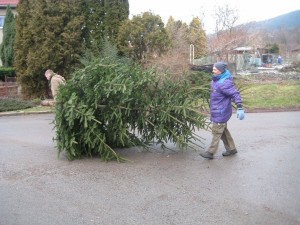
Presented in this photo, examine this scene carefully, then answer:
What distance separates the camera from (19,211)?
16.2 feet

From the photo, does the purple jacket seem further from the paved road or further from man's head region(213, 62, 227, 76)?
the paved road

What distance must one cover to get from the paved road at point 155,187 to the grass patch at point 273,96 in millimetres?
5797

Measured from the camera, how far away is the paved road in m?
4.70

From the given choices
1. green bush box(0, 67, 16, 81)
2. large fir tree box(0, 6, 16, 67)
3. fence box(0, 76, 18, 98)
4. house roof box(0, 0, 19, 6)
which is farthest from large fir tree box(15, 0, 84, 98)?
house roof box(0, 0, 19, 6)

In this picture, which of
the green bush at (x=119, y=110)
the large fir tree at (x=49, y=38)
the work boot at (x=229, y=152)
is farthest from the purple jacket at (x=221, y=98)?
the large fir tree at (x=49, y=38)

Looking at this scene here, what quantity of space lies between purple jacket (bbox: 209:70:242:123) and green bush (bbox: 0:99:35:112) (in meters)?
10.6

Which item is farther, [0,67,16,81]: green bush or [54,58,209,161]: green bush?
[0,67,16,81]: green bush

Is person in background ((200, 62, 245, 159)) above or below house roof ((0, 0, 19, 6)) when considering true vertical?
below

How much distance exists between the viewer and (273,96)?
1567cm

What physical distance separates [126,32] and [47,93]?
14.5 ft

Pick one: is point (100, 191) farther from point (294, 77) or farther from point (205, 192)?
point (294, 77)

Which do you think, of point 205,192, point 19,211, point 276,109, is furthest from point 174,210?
point 276,109

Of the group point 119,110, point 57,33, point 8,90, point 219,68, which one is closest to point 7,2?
point 8,90

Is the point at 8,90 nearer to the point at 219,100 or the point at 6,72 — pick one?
the point at 6,72
